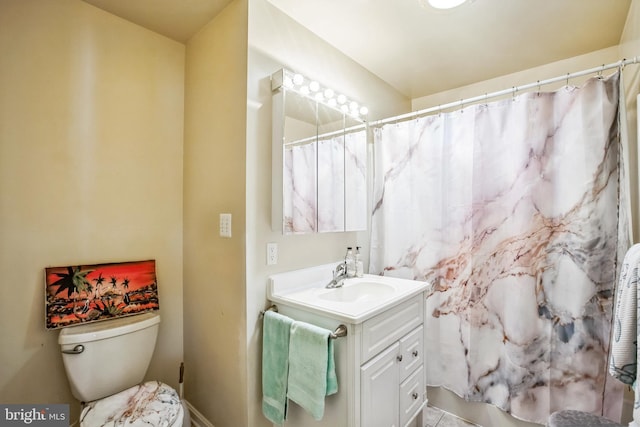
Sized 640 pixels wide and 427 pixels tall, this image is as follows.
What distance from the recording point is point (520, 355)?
1.65 m

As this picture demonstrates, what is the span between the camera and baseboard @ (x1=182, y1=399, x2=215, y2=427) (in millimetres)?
1712


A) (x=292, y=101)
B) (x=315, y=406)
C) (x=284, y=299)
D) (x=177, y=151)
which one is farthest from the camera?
(x=177, y=151)

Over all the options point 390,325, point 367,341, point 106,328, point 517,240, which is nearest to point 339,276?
point 390,325

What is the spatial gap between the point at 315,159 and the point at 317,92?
1.31 ft

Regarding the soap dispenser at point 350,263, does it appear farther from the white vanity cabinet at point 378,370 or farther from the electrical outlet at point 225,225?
the electrical outlet at point 225,225

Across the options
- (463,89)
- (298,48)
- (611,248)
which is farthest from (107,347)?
(463,89)

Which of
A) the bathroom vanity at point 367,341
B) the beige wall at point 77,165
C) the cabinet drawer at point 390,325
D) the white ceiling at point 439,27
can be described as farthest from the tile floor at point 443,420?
the white ceiling at point 439,27

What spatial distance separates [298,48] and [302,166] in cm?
70

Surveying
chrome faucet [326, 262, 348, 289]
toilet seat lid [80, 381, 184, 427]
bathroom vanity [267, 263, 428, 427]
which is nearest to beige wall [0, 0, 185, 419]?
toilet seat lid [80, 381, 184, 427]

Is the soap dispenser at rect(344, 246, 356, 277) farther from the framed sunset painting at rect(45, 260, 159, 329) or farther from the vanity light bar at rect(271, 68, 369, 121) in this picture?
the framed sunset painting at rect(45, 260, 159, 329)

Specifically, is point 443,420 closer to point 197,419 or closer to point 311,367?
point 311,367

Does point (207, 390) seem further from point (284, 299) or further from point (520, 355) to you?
point (520, 355)

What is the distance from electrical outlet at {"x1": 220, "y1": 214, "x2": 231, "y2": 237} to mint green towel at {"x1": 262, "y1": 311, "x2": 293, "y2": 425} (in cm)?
47

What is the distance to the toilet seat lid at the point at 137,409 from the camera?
48.1 inches
